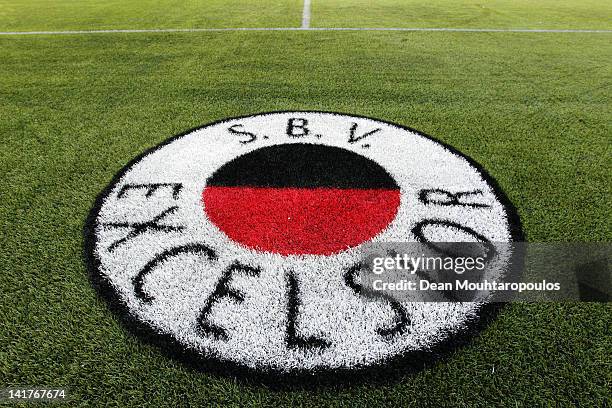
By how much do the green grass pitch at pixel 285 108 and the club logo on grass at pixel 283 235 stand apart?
0.34ft

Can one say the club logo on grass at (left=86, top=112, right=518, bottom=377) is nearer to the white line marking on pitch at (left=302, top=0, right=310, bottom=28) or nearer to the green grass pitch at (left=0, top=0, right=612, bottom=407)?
the green grass pitch at (left=0, top=0, right=612, bottom=407)

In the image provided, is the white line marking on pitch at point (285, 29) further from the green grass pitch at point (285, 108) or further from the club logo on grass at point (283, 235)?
the club logo on grass at point (283, 235)

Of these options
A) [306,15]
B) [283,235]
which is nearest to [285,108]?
[283,235]

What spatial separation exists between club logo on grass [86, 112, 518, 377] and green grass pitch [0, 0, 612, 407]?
0.34 feet

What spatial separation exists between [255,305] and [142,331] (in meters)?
0.42

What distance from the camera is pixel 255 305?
1673mm

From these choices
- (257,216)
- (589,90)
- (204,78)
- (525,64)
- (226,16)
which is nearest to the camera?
(257,216)

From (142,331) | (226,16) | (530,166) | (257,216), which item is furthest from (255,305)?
(226,16)

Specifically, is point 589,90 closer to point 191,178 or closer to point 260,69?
point 260,69

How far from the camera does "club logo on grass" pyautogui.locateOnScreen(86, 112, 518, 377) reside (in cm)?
155

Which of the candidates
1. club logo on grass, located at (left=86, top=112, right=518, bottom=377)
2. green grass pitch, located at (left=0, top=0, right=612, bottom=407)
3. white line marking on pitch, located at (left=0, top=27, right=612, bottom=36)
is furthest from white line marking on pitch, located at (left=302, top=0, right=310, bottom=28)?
club logo on grass, located at (left=86, top=112, right=518, bottom=377)

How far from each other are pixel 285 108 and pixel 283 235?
1.55 m

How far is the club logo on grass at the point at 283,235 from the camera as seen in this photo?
5.07ft

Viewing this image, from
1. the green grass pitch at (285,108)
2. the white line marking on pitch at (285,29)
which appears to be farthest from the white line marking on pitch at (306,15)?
the white line marking on pitch at (285,29)
